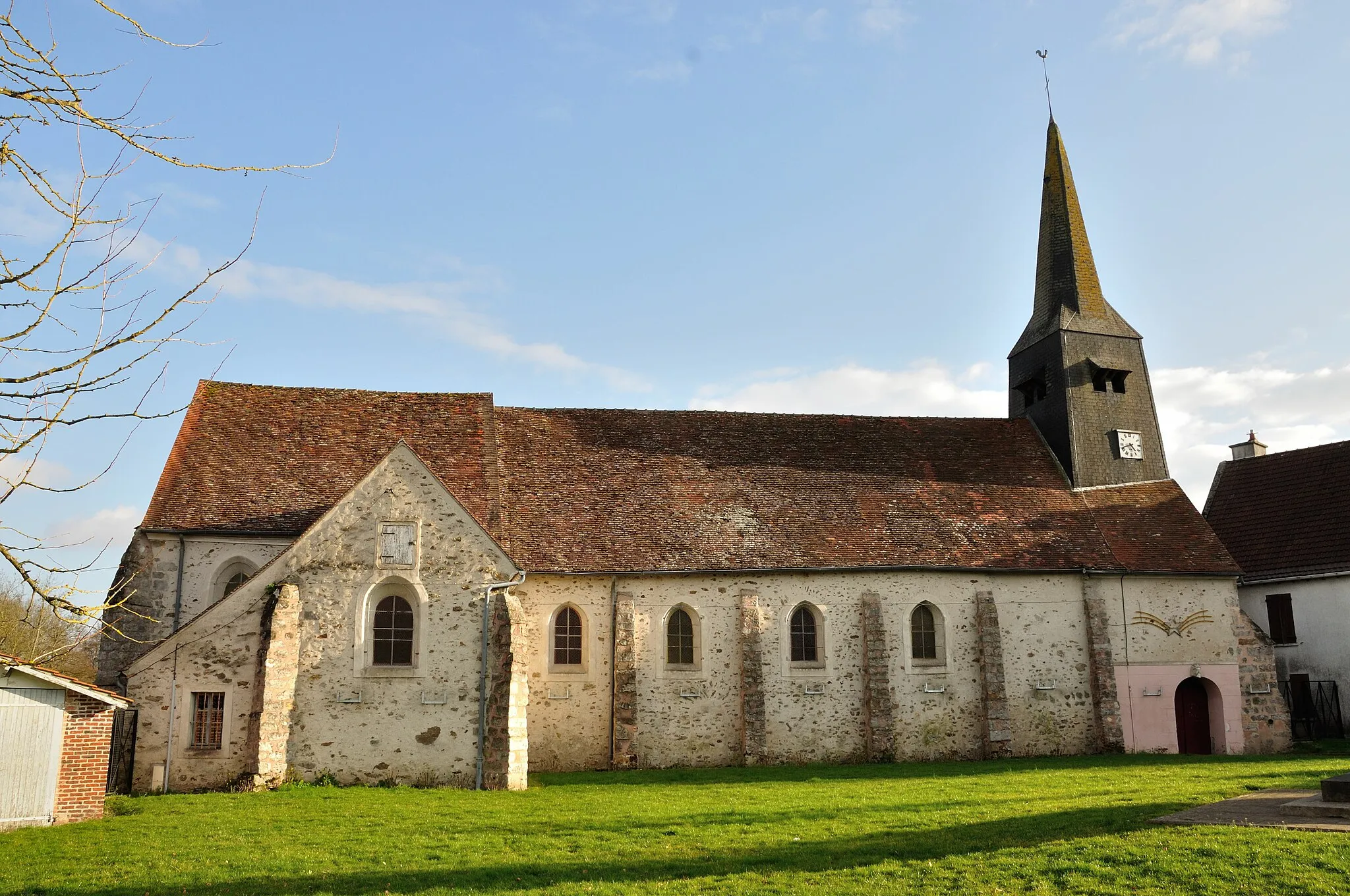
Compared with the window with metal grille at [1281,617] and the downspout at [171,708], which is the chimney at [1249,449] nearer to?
the window with metal grille at [1281,617]

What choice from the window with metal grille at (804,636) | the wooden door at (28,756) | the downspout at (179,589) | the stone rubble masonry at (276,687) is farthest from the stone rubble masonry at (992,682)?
the wooden door at (28,756)

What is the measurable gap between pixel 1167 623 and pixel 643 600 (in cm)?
1340

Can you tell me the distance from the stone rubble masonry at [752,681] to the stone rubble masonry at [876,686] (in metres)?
2.48

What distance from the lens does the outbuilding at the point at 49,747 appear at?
14.7 metres

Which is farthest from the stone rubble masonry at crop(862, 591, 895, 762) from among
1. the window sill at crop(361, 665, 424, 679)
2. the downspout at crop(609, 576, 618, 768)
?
the window sill at crop(361, 665, 424, 679)

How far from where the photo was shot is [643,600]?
23281 millimetres

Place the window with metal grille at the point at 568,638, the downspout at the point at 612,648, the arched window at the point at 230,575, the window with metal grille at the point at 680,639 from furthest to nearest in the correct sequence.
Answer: the window with metal grille at the point at 680,639
the window with metal grille at the point at 568,638
the downspout at the point at 612,648
the arched window at the point at 230,575

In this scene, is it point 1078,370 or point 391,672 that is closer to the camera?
point 391,672

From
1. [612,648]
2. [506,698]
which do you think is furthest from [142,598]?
[612,648]

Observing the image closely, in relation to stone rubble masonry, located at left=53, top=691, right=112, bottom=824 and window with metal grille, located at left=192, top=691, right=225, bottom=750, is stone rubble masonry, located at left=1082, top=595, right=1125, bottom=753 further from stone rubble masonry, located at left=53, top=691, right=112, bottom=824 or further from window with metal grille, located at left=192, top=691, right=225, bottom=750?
stone rubble masonry, located at left=53, top=691, right=112, bottom=824

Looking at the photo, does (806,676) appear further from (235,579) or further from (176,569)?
(176,569)

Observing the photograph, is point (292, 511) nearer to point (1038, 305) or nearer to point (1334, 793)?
point (1334, 793)

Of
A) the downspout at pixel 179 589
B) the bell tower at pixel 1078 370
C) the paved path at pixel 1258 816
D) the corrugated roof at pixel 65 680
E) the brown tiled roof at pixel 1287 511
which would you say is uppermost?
the bell tower at pixel 1078 370

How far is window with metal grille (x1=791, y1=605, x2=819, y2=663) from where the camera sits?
2372 centimetres
